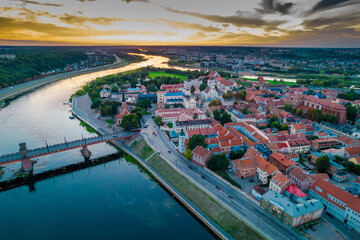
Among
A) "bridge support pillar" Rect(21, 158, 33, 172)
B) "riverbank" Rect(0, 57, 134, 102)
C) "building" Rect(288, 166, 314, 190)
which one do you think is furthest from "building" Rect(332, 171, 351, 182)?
"riverbank" Rect(0, 57, 134, 102)

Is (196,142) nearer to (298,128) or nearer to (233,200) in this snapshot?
(233,200)

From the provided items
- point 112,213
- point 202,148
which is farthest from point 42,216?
point 202,148

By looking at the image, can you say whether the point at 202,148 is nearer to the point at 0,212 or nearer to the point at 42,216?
the point at 42,216

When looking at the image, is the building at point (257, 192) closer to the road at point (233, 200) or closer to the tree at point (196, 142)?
the road at point (233, 200)

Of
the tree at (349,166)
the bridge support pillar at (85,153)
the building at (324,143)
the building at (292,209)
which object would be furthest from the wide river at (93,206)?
the building at (324,143)

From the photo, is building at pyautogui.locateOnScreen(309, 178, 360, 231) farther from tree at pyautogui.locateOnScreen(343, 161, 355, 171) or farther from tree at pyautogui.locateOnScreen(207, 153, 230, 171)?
tree at pyautogui.locateOnScreen(207, 153, 230, 171)

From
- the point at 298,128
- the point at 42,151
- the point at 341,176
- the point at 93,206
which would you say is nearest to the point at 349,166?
the point at 341,176
